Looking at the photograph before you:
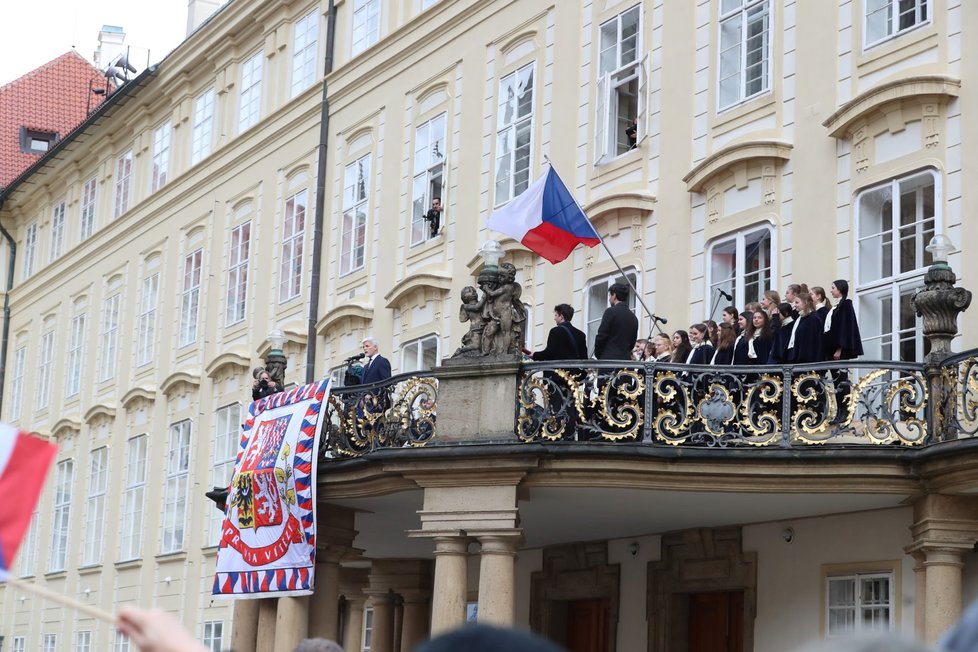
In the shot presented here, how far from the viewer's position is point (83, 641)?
110 ft

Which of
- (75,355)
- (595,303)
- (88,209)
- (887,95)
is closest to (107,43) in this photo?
(88,209)

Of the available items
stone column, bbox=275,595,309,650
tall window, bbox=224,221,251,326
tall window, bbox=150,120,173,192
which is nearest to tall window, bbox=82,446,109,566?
tall window, bbox=150,120,173,192

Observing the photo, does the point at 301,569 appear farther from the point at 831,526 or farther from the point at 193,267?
the point at 193,267

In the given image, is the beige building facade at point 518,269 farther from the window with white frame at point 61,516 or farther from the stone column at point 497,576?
the window with white frame at point 61,516

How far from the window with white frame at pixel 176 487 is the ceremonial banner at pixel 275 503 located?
39.0 ft

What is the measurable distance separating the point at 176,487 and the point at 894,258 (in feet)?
59.2

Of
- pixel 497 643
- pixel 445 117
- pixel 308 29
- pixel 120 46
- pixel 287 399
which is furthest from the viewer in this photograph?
pixel 120 46

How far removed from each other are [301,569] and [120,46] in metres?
38.4

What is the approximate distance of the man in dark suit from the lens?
612 inches

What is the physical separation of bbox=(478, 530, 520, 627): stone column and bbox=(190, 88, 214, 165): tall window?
18.8 m

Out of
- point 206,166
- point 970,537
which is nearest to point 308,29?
point 206,166

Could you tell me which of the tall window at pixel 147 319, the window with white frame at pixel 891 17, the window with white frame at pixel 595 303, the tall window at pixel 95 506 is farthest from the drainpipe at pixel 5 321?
the window with white frame at pixel 891 17

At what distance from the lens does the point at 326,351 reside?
26062mm

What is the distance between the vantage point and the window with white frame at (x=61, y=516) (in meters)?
36.4
